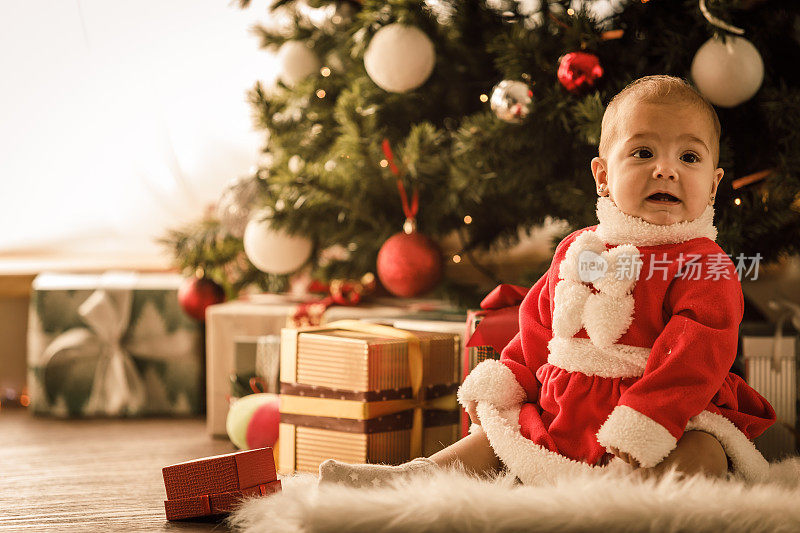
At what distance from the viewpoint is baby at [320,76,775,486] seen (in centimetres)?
98

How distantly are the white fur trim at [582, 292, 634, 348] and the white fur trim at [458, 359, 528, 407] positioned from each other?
0.15 metres

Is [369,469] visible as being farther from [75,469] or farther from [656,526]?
[75,469]

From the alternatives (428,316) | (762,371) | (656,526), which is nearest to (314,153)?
(428,316)

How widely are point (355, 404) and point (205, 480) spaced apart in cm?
27

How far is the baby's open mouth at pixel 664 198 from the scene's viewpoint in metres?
1.06

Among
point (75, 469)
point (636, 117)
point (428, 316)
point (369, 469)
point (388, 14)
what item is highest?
point (388, 14)

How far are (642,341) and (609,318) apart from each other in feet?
0.17

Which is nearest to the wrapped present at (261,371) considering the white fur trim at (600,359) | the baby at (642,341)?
the baby at (642,341)

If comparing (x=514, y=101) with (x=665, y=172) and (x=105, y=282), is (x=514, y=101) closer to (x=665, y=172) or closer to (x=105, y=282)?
(x=665, y=172)

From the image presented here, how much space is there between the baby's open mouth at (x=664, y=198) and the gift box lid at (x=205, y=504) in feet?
2.24

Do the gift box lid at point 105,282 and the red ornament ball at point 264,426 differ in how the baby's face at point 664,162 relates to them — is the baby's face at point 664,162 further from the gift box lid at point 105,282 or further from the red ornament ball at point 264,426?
the gift box lid at point 105,282

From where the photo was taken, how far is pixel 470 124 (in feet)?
4.80

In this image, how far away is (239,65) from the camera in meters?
2.25

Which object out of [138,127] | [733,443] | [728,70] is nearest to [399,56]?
[728,70]
